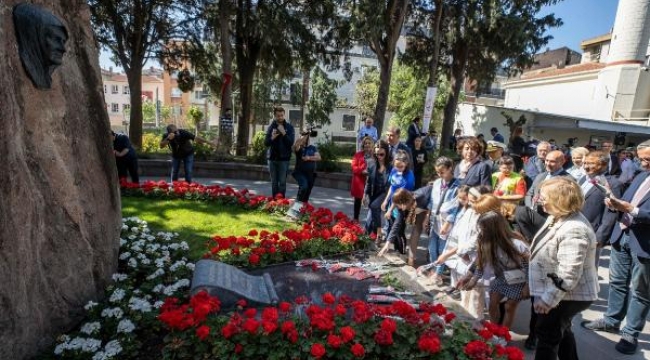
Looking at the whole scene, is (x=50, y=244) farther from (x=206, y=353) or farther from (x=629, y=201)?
(x=629, y=201)

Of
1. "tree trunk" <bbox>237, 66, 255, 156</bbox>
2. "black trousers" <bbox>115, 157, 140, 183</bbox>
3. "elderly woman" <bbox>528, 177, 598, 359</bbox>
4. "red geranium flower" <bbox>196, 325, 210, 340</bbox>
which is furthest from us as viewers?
"tree trunk" <bbox>237, 66, 255, 156</bbox>

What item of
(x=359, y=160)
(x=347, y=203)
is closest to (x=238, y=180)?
(x=347, y=203)

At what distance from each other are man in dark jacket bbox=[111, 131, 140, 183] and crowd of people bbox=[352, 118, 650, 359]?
4.67 m

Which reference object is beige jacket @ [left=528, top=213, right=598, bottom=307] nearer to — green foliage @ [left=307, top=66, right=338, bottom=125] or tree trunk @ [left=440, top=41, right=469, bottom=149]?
tree trunk @ [left=440, top=41, right=469, bottom=149]

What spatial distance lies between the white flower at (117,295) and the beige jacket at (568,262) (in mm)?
3363

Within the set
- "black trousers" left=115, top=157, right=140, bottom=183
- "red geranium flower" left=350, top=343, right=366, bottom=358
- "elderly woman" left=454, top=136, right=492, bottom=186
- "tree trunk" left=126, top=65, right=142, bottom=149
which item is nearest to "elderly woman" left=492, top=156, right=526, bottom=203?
"elderly woman" left=454, top=136, right=492, bottom=186

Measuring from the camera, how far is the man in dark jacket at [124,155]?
7.86 metres

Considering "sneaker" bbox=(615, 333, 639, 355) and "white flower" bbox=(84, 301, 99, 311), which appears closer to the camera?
"white flower" bbox=(84, 301, 99, 311)

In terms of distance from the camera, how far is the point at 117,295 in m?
3.37

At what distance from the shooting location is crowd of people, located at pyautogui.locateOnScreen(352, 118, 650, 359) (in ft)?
9.52

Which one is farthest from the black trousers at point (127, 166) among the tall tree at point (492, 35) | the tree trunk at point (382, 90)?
the tall tree at point (492, 35)

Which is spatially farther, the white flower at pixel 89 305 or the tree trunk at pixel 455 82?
the tree trunk at pixel 455 82

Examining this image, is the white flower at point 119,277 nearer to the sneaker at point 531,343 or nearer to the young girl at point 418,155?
the sneaker at point 531,343

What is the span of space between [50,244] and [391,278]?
3212 mm
